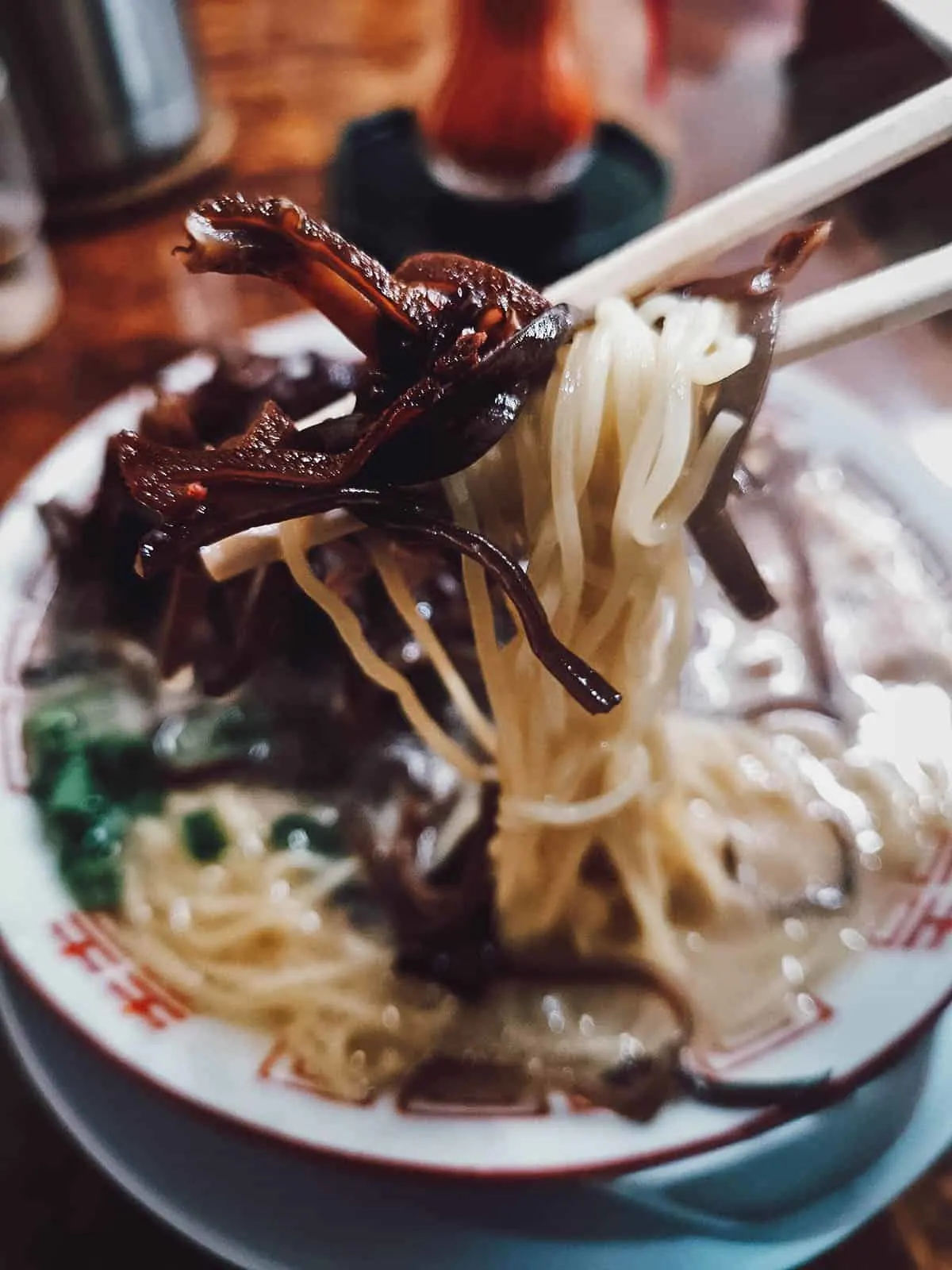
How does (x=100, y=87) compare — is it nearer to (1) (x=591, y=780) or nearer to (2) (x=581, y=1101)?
(1) (x=591, y=780)

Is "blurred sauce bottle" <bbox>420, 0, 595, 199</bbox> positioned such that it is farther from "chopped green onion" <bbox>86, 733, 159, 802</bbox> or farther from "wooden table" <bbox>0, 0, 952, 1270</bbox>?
"chopped green onion" <bbox>86, 733, 159, 802</bbox>

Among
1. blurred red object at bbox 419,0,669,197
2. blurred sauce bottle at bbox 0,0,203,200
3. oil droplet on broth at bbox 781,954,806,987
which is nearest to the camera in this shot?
oil droplet on broth at bbox 781,954,806,987

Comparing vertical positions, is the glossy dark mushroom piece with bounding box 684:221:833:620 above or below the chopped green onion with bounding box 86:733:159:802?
above

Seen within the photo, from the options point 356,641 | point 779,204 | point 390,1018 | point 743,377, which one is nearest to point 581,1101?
point 390,1018

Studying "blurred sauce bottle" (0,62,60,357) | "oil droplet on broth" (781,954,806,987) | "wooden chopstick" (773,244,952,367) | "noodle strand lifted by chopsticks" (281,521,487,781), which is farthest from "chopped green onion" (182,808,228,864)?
"blurred sauce bottle" (0,62,60,357)

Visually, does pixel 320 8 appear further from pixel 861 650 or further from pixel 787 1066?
pixel 787 1066

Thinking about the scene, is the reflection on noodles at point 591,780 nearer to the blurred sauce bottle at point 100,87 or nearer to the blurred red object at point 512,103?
the blurred red object at point 512,103

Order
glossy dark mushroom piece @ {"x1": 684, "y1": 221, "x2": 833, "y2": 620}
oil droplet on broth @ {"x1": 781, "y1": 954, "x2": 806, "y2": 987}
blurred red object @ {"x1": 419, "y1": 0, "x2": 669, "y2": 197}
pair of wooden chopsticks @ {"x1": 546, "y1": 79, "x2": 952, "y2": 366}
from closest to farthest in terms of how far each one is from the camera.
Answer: glossy dark mushroom piece @ {"x1": 684, "y1": 221, "x2": 833, "y2": 620}
pair of wooden chopsticks @ {"x1": 546, "y1": 79, "x2": 952, "y2": 366}
oil droplet on broth @ {"x1": 781, "y1": 954, "x2": 806, "y2": 987}
blurred red object @ {"x1": 419, "y1": 0, "x2": 669, "y2": 197}
